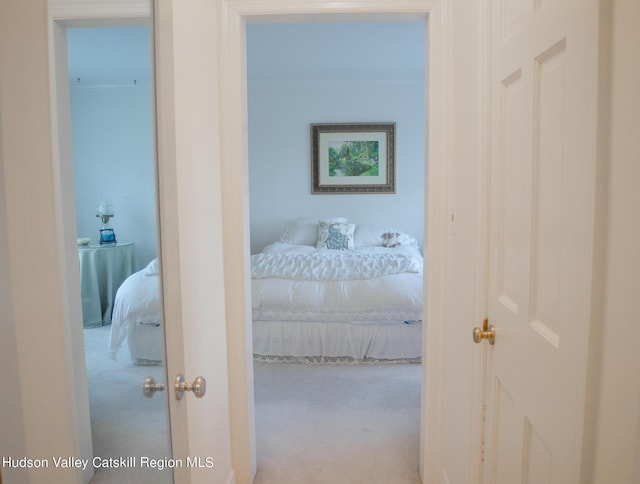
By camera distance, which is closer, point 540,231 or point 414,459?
point 540,231

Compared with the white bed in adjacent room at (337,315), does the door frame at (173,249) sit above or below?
above

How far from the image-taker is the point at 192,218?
146cm

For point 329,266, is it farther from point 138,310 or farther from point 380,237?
point 138,310

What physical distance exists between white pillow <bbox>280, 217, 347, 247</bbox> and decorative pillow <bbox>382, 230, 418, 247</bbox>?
1.90 feet

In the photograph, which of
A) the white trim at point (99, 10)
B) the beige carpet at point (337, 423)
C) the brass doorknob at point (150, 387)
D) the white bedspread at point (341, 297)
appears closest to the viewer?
the white trim at point (99, 10)

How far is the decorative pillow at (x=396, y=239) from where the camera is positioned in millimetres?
4977

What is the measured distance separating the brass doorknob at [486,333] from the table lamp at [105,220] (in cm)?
107

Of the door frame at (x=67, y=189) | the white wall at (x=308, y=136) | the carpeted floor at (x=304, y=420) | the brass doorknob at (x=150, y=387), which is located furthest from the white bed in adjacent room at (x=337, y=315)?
the door frame at (x=67, y=189)

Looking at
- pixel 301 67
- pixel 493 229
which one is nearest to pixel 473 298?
pixel 493 229

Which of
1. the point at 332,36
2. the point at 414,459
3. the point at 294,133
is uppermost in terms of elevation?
the point at 332,36

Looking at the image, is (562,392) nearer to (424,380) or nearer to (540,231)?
(540,231)

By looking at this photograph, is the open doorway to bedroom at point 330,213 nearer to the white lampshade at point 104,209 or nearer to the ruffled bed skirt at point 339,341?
the ruffled bed skirt at point 339,341

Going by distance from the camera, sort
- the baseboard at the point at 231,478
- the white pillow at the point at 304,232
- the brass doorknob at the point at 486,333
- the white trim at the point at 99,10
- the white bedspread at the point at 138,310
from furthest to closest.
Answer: the white pillow at the point at 304,232
the baseboard at the point at 231,478
the brass doorknob at the point at 486,333
the white bedspread at the point at 138,310
the white trim at the point at 99,10

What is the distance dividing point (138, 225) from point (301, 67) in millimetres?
4291
